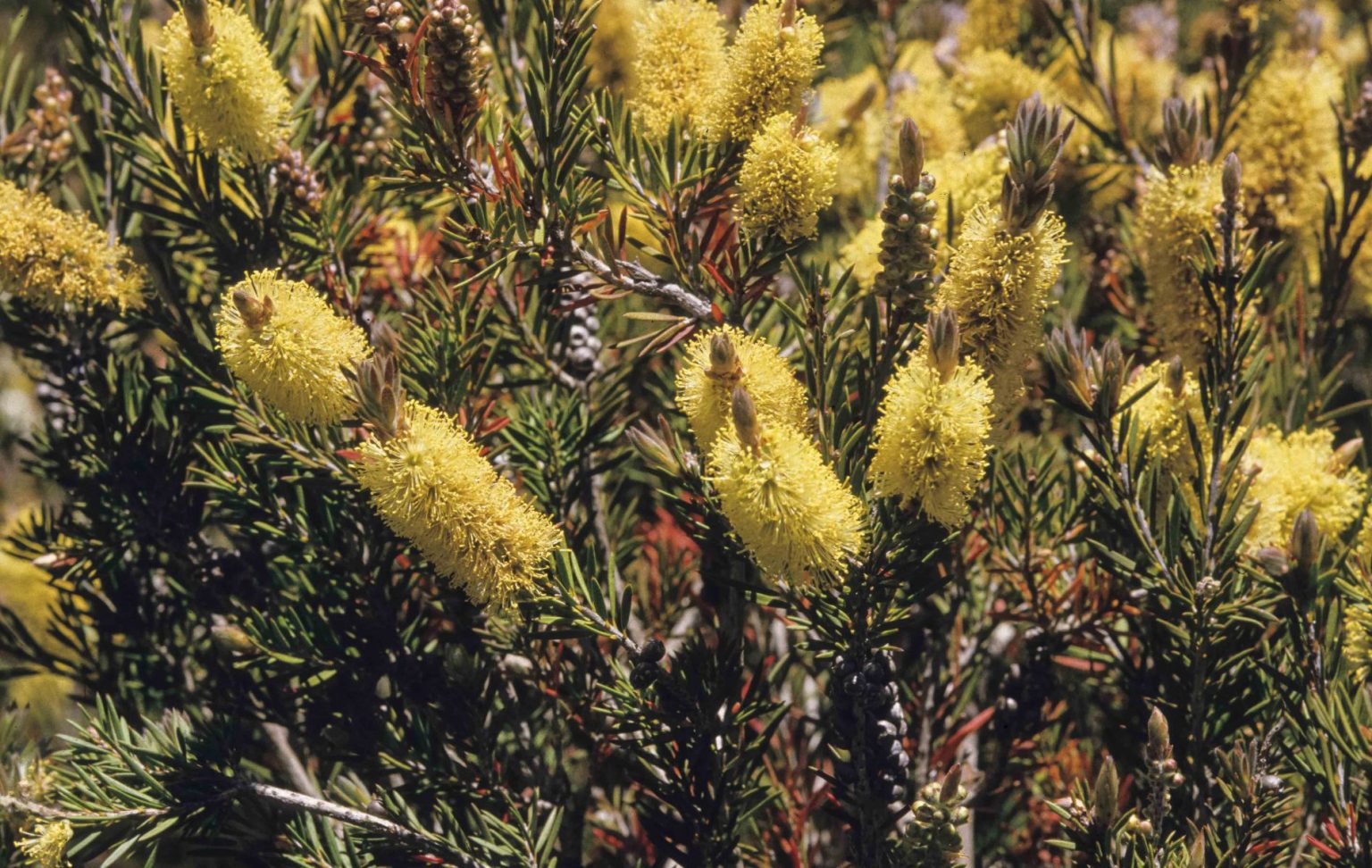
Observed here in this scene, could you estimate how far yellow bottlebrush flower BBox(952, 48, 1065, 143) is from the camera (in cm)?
159

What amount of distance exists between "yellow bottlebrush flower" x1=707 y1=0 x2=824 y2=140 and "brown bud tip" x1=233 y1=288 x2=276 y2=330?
427mm

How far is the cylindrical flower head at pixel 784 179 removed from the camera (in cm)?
92

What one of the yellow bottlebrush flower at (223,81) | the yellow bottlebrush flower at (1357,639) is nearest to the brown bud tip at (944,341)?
the yellow bottlebrush flower at (1357,639)

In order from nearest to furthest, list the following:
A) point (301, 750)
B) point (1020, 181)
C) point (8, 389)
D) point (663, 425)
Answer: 1. point (1020, 181)
2. point (663, 425)
3. point (301, 750)
4. point (8, 389)

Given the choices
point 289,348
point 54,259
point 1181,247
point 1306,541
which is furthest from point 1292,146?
point 54,259

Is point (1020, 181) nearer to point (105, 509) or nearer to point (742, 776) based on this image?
point (742, 776)

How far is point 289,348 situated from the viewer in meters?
0.88

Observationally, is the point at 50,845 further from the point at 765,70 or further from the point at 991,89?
the point at 991,89

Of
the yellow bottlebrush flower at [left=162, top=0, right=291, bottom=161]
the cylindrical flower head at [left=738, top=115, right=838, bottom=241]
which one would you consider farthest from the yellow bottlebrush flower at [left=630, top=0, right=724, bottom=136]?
the yellow bottlebrush flower at [left=162, top=0, right=291, bottom=161]

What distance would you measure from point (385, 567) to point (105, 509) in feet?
1.25

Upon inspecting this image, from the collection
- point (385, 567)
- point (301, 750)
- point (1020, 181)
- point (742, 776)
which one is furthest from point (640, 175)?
point (301, 750)

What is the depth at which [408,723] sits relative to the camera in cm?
114

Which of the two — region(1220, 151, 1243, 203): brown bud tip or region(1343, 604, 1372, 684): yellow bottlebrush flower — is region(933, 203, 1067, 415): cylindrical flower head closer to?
region(1220, 151, 1243, 203): brown bud tip

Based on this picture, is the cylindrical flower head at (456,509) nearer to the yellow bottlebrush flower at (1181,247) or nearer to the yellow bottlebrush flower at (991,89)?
the yellow bottlebrush flower at (1181,247)
